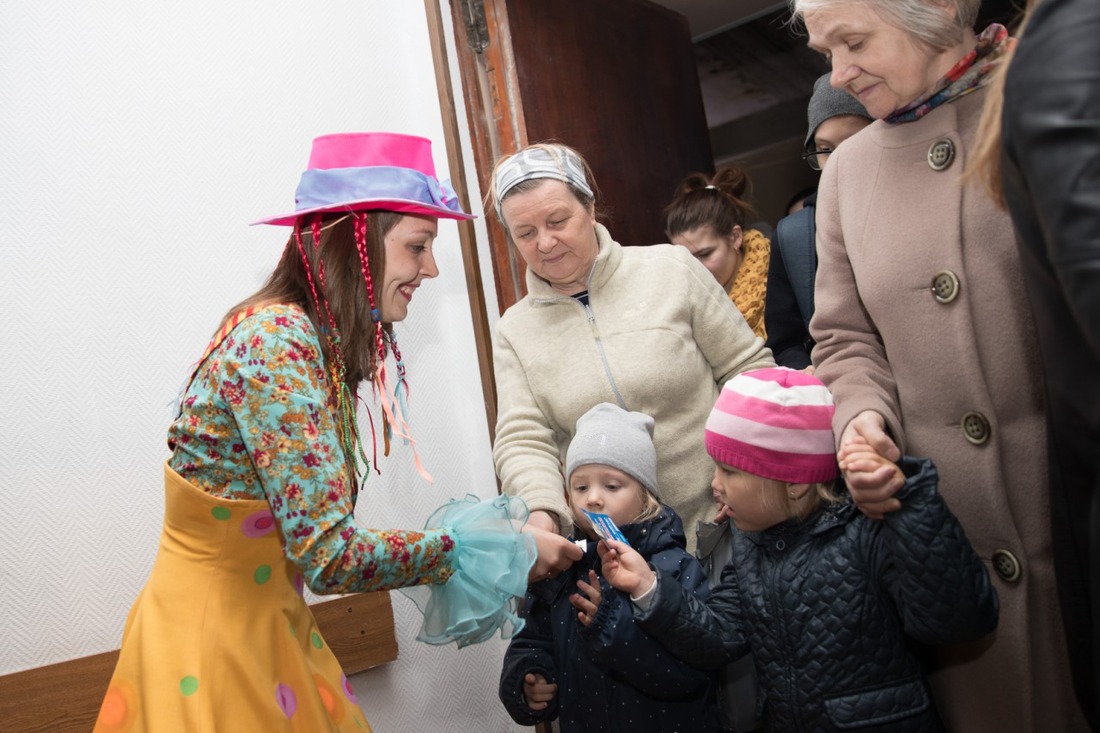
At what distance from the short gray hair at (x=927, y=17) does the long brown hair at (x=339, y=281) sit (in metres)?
0.76

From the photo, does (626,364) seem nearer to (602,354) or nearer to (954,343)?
(602,354)

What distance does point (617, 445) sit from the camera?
5.41ft

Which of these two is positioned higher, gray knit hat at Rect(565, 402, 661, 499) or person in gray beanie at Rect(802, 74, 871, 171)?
person in gray beanie at Rect(802, 74, 871, 171)

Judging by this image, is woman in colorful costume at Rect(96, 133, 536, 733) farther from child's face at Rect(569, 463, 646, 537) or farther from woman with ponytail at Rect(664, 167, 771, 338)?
woman with ponytail at Rect(664, 167, 771, 338)

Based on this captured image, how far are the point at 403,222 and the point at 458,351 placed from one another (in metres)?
1.16

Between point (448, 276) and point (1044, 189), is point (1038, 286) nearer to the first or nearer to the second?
point (1044, 189)

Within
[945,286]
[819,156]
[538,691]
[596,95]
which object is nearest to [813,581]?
[945,286]

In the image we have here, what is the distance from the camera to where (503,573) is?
4.36 feet

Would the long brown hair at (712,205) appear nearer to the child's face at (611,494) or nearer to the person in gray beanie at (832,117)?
the person in gray beanie at (832,117)

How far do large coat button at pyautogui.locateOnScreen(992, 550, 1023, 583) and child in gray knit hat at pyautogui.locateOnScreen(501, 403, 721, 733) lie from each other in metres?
0.48

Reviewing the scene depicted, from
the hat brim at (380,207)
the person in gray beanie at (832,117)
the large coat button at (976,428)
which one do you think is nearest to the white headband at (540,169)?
the hat brim at (380,207)

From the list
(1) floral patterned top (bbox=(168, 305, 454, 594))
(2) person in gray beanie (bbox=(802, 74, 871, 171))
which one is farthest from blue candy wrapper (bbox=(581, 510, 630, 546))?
(2) person in gray beanie (bbox=(802, 74, 871, 171))

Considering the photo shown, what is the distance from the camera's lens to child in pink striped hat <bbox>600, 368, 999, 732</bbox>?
3.94ft

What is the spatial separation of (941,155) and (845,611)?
2.15ft
